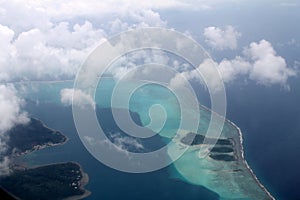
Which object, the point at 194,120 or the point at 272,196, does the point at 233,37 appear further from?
the point at 272,196

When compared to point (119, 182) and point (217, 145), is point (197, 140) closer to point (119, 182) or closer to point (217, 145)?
point (217, 145)

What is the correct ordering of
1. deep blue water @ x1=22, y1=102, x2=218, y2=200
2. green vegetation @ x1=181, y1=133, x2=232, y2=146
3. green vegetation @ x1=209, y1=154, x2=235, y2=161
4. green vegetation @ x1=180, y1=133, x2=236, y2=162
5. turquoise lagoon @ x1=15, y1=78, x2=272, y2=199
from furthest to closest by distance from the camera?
green vegetation @ x1=181, y1=133, x2=232, y2=146, green vegetation @ x1=180, y1=133, x2=236, y2=162, green vegetation @ x1=209, y1=154, x2=235, y2=161, turquoise lagoon @ x1=15, y1=78, x2=272, y2=199, deep blue water @ x1=22, y1=102, x2=218, y2=200

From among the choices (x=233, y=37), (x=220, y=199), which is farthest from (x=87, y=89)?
(x=233, y=37)

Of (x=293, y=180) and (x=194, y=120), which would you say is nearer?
(x=293, y=180)

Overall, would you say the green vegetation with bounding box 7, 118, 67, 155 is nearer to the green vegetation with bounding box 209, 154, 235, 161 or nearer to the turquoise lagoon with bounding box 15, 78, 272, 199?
the turquoise lagoon with bounding box 15, 78, 272, 199

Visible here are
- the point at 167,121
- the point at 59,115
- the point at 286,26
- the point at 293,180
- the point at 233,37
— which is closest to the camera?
the point at 293,180

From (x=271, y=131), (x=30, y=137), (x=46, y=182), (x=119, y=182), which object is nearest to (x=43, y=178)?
(x=46, y=182)

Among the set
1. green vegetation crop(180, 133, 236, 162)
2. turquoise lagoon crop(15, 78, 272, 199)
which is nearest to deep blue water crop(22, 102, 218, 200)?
turquoise lagoon crop(15, 78, 272, 199)
